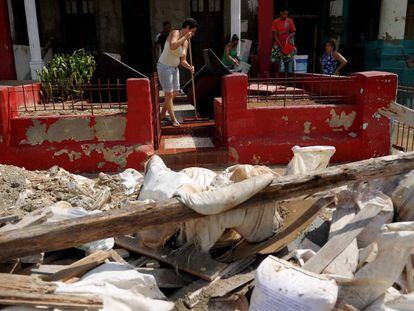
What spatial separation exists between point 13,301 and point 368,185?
3.15 m

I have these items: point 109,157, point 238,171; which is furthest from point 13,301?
point 109,157

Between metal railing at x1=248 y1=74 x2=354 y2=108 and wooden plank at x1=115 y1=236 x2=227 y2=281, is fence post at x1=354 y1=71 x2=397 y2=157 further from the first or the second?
wooden plank at x1=115 y1=236 x2=227 y2=281

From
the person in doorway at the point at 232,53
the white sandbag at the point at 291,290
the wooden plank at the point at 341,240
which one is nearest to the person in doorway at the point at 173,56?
the person in doorway at the point at 232,53

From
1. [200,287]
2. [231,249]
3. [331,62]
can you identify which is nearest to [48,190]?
[231,249]

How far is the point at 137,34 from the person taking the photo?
1283 cm

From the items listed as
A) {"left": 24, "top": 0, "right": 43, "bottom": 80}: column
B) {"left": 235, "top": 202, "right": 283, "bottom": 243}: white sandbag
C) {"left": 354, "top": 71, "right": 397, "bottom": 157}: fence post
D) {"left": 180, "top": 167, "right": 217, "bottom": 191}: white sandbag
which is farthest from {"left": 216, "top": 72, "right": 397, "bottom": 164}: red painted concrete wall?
{"left": 24, "top": 0, "right": 43, "bottom": 80}: column

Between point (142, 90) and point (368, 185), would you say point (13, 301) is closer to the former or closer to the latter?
point (368, 185)

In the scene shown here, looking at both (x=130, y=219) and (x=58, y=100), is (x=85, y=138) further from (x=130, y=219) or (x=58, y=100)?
(x=130, y=219)

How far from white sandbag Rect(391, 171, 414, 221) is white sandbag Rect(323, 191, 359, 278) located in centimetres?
43

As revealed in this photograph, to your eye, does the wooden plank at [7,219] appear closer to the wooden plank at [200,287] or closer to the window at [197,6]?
the wooden plank at [200,287]

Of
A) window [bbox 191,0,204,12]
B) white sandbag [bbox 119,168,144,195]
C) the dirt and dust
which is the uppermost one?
window [bbox 191,0,204,12]

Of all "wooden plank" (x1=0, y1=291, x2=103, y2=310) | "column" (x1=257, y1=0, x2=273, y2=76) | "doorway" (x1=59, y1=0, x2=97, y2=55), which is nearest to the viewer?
"wooden plank" (x1=0, y1=291, x2=103, y2=310)

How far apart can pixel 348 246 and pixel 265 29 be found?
8000mm

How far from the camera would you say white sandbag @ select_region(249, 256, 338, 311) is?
94.3 inches
